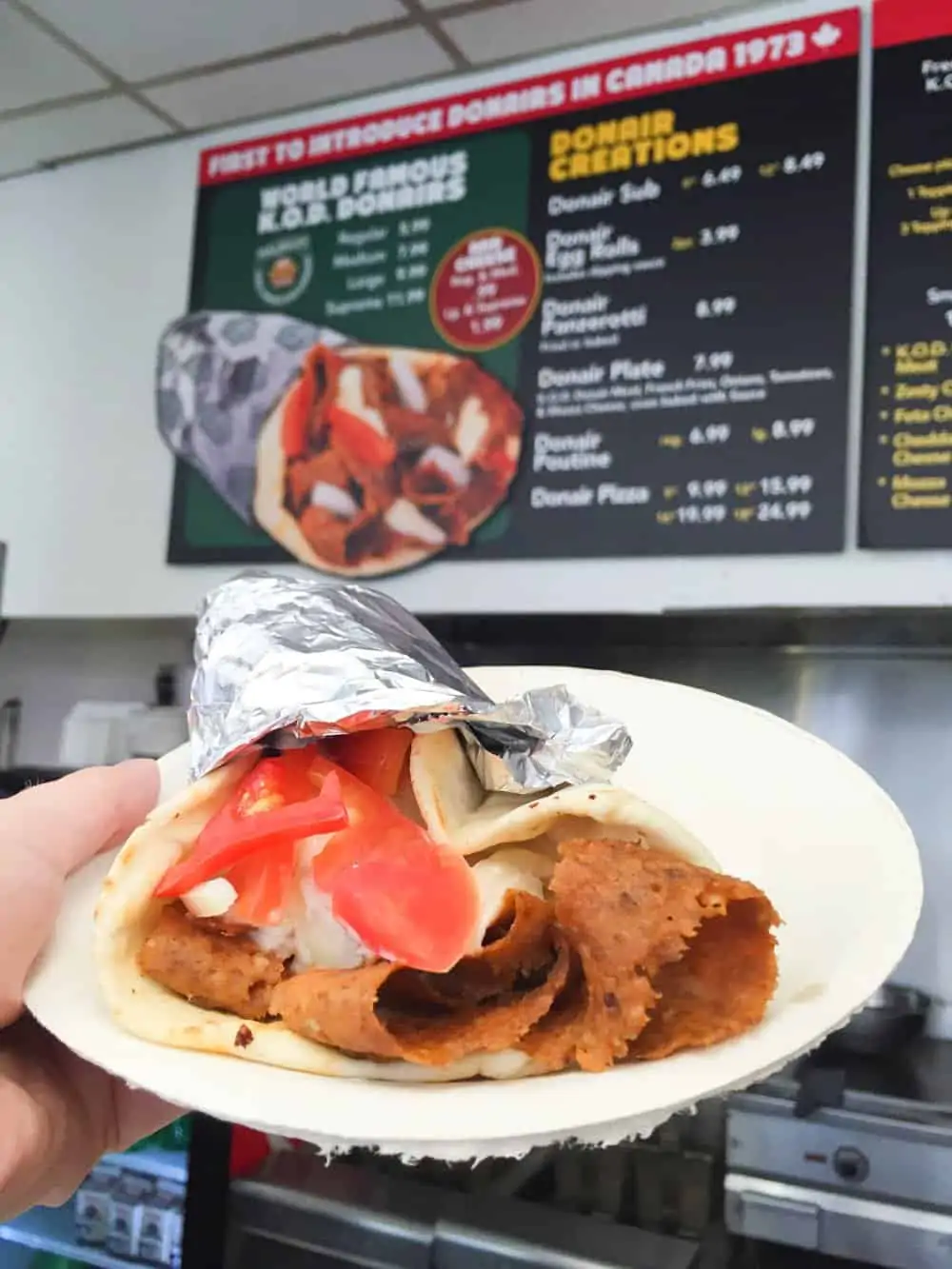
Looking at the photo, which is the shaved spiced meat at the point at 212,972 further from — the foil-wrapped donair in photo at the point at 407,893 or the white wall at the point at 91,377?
the white wall at the point at 91,377

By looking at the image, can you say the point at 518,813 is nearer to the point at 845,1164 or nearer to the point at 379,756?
the point at 379,756

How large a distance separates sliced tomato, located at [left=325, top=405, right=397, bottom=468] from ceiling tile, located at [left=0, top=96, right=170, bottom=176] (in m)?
0.72

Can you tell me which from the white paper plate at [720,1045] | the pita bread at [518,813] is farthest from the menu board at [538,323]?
the pita bread at [518,813]

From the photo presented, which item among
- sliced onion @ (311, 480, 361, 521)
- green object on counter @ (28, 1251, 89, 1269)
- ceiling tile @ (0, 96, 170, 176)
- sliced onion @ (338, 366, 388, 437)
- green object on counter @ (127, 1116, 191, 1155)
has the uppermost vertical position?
ceiling tile @ (0, 96, 170, 176)

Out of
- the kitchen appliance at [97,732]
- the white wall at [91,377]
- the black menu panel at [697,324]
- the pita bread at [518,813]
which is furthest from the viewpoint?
the kitchen appliance at [97,732]

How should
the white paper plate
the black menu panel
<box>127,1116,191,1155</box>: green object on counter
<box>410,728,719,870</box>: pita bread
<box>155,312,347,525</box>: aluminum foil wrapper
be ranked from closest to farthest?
the white paper plate
<box>410,728,719,870</box>: pita bread
the black menu panel
<box>127,1116,191,1155</box>: green object on counter
<box>155,312,347,525</box>: aluminum foil wrapper

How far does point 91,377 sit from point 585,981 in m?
1.90

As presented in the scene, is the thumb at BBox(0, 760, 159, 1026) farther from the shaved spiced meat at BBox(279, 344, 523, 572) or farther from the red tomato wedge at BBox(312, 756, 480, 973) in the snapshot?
the shaved spiced meat at BBox(279, 344, 523, 572)

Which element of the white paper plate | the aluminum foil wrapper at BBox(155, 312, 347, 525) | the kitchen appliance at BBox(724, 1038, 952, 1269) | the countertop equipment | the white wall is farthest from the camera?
the white wall

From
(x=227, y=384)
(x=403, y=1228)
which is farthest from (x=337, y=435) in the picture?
Answer: (x=403, y=1228)

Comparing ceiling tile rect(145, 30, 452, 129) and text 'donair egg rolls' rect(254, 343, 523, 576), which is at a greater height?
ceiling tile rect(145, 30, 452, 129)

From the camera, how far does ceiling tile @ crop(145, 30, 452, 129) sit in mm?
1776

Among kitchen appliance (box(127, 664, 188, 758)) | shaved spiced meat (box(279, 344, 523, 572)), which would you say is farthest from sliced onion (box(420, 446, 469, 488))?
kitchen appliance (box(127, 664, 188, 758))

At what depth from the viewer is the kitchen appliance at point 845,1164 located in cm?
125
